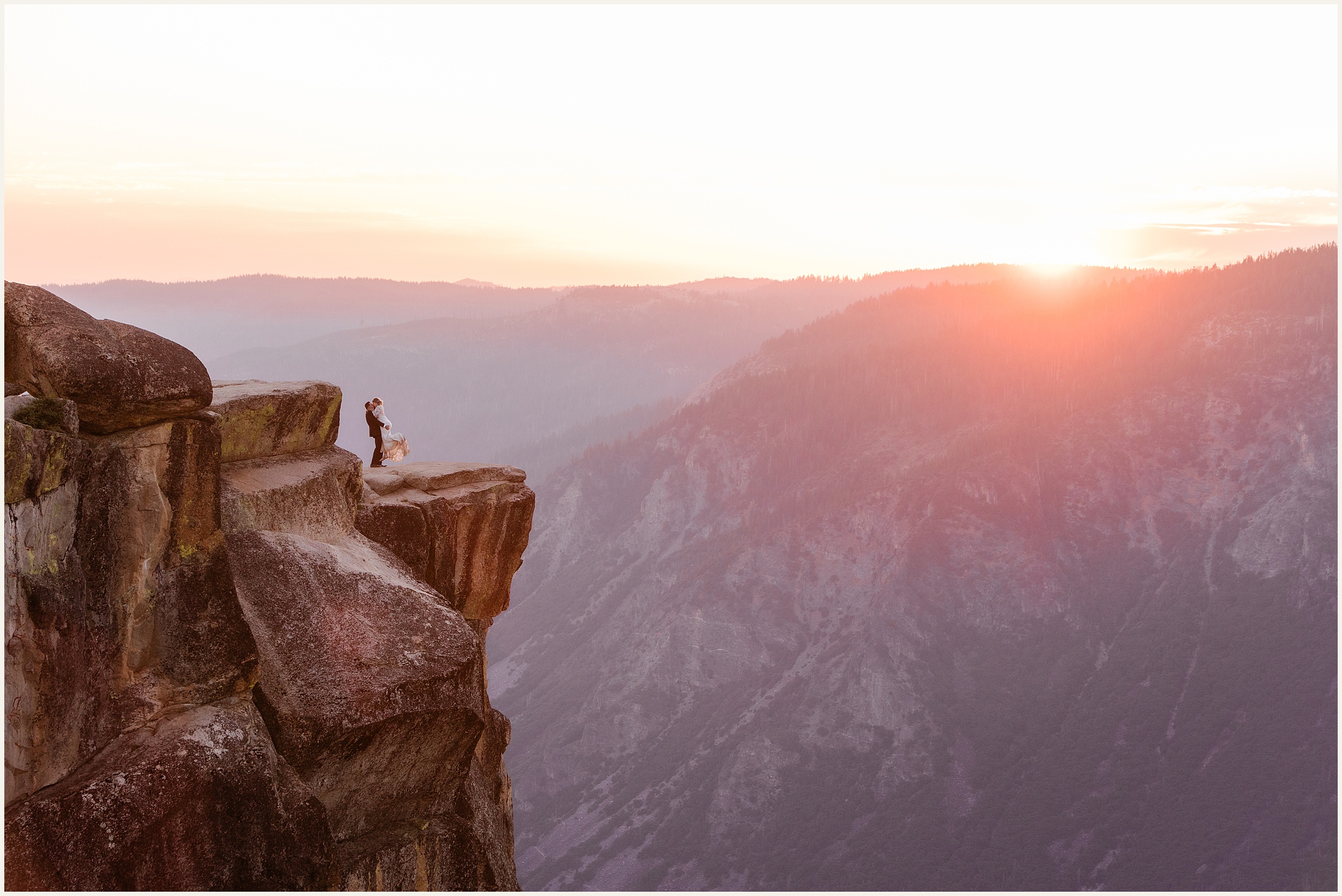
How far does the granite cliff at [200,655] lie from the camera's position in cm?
1894

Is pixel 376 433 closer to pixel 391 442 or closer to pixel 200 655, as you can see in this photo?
pixel 391 442

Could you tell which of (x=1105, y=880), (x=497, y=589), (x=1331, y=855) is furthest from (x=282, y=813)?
(x=1331, y=855)

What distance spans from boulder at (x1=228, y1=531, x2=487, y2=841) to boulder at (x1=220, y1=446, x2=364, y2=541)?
511 mm

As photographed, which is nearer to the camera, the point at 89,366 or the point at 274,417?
the point at 89,366

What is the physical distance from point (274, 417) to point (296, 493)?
236 centimetres

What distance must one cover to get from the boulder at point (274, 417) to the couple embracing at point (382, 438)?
3195 mm

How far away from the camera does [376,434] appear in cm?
3241

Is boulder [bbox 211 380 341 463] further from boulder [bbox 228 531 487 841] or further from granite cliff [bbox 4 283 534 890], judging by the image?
boulder [bbox 228 531 487 841]

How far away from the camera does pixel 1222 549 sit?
188m

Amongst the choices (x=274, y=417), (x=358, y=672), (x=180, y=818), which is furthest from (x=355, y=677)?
(x=274, y=417)

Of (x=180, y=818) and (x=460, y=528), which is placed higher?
(x=460, y=528)

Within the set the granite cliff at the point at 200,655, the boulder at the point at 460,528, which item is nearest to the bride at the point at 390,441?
the boulder at the point at 460,528

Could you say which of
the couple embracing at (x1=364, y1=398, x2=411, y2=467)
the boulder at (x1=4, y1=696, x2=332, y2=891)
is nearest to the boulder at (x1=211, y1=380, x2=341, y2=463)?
the couple embracing at (x1=364, y1=398, x2=411, y2=467)

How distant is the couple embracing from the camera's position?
31.7 meters
